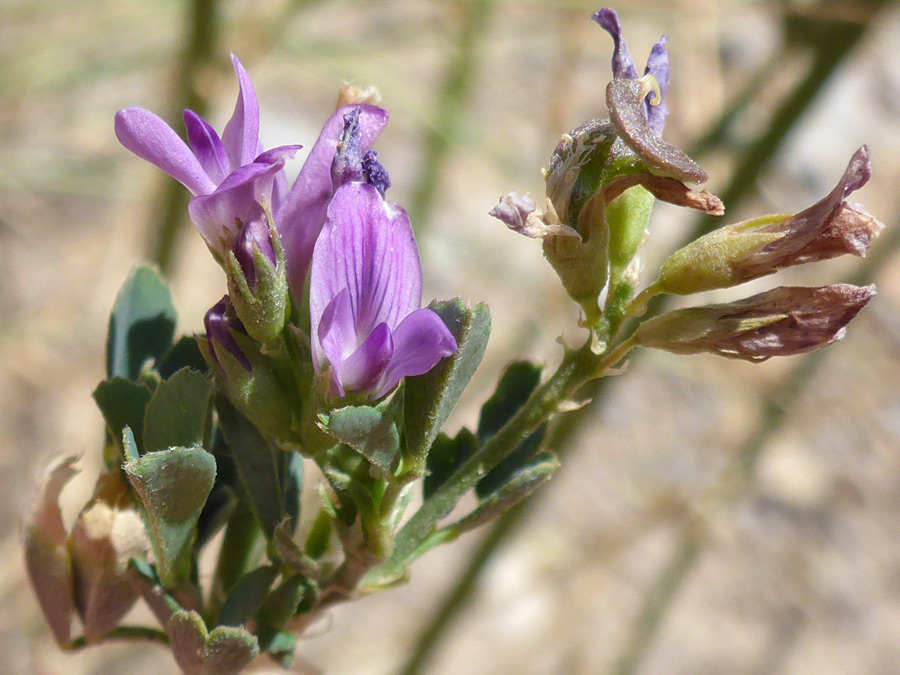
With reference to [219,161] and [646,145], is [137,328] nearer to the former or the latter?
[219,161]

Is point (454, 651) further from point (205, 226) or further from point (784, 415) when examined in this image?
point (205, 226)

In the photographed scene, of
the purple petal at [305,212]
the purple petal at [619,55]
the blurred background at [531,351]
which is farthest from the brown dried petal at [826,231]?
the blurred background at [531,351]

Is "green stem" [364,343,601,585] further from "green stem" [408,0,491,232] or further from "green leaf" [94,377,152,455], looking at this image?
"green stem" [408,0,491,232]

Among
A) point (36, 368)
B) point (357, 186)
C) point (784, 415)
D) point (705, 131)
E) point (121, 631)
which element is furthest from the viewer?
point (36, 368)

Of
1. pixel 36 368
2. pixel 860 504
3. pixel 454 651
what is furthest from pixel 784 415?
pixel 36 368

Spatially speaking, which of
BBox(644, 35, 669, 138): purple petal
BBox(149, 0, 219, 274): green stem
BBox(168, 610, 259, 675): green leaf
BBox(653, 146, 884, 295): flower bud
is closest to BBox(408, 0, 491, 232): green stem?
BBox(149, 0, 219, 274): green stem

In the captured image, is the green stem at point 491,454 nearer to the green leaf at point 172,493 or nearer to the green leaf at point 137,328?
the green leaf at point 172,493
